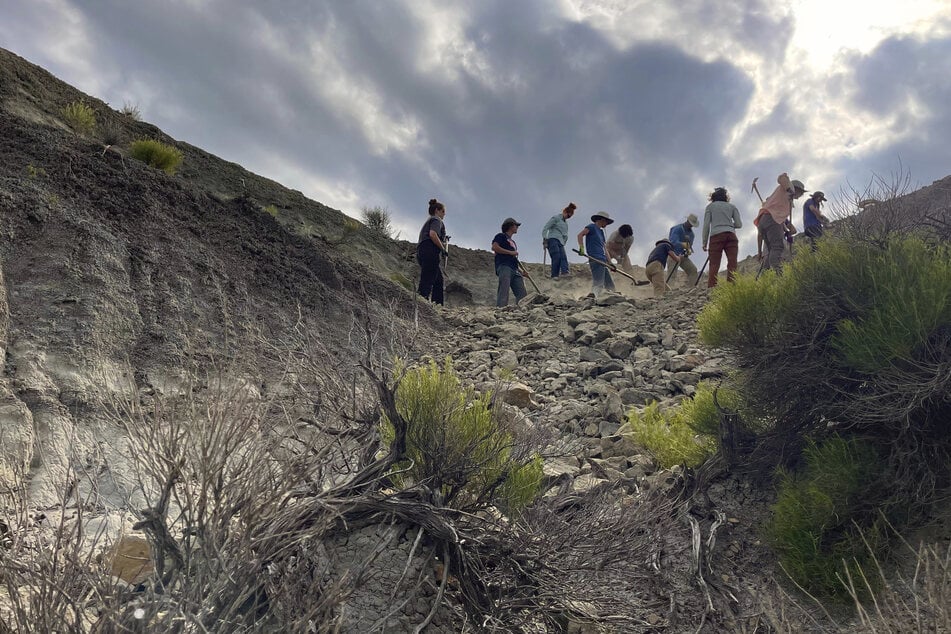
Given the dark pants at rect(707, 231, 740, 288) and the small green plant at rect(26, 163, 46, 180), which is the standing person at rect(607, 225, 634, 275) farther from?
the small green plant at rect(26, 163, 46, 180)

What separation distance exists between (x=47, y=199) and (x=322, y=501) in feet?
17.2

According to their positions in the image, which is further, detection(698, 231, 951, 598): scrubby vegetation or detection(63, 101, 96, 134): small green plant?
detection(63, 101, 96, 134): small green plant

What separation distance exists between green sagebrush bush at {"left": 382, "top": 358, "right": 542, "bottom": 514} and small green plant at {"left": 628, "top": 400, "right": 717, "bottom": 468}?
1.52 meters

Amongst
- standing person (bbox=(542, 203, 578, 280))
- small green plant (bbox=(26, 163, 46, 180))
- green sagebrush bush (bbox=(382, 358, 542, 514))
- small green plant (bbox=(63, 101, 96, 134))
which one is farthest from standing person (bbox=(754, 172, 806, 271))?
small green plant (bbox=(63, 101, 96, 134))

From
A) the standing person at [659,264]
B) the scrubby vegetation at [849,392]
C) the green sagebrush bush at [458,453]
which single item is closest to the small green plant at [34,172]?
the green sagebrush bush at [458,453]


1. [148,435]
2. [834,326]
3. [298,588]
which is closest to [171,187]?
[148,435]

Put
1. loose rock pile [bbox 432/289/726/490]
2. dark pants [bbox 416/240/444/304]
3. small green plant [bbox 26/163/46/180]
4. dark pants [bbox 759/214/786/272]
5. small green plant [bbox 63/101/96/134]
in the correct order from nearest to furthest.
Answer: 1. loose rock pile [bbox 432/289/726/490]
2. small green plant [bbox 26/163/46/180]
3. small green plant [bbox 63/101/96/134]
4. dark pants [bbox 759/214/786/272]
5. dark pants [bbox 416/240/444/304]

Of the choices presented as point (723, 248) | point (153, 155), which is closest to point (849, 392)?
point (723, 248)

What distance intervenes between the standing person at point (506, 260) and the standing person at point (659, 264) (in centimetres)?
287

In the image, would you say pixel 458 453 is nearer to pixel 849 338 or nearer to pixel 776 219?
pixel 849 338

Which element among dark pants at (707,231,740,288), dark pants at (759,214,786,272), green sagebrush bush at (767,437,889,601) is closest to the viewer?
green sagebrush bush at (767,437,889,601)

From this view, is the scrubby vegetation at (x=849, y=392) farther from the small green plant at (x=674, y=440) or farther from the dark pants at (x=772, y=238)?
the dark pants at (x=772, y=238)

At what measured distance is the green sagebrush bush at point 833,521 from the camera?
3088 millimetres

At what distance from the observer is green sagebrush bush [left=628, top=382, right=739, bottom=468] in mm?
4402
